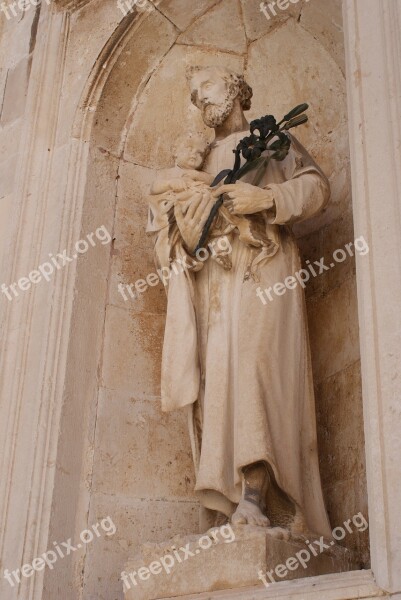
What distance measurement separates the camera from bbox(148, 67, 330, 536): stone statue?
3498 mm

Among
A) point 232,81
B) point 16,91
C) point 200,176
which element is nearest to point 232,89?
point 232,81

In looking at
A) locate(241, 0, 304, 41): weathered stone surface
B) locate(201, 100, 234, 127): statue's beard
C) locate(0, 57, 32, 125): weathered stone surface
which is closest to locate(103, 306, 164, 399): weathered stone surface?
locate(201, 100, 234, 127): statue's beard

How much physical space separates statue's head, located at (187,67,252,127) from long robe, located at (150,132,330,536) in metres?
0.37

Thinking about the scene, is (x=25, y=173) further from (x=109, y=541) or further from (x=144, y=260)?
(x=109, y=541)

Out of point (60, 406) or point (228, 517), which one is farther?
point (60, 406)

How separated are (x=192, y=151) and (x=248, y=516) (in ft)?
5.14

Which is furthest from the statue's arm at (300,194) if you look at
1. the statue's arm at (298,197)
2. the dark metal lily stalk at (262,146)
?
the dark metal lily stalk at (262,146)

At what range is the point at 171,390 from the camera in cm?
382

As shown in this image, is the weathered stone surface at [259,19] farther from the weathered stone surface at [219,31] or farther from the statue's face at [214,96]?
the statue's face at [214,96]

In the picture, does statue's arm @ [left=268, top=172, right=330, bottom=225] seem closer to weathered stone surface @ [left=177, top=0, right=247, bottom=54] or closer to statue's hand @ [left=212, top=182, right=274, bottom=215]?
statue's hand @ [left=212, top=182, right=274, bottom=215]

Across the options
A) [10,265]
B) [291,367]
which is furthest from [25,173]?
[291,367]

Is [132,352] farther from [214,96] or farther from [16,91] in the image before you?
[16,91]

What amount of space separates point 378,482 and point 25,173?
2.49 meters

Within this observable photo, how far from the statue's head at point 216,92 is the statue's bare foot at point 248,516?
1.67m
